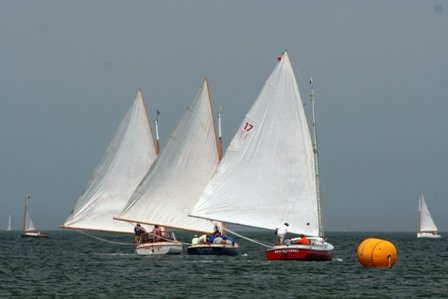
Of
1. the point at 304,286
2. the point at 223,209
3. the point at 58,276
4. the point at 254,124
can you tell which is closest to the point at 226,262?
the point at 223,209

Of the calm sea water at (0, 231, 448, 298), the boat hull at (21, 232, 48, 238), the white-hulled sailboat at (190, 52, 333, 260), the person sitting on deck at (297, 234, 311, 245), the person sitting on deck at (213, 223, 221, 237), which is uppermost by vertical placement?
the boat hull at (21, 232, 48, 238)

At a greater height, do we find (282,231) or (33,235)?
(33,235)

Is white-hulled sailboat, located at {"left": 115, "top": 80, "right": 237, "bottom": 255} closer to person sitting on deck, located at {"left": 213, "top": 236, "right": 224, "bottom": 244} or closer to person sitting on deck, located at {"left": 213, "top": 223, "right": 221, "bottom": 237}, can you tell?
person sitting on deck, located at {"left": 213, "top": 223, "right": 221, "bottom": 237}

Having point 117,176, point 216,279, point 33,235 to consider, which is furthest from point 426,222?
point 216,279

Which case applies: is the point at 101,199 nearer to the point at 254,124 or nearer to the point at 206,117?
the point at 206,117

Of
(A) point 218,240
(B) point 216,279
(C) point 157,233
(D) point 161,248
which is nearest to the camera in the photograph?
(B) point 216,279

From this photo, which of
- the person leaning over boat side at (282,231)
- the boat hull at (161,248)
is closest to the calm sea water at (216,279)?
the person leaning over boat side at (282,231)

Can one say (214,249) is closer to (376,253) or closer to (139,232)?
(139,232)

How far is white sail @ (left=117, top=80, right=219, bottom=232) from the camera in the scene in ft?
261

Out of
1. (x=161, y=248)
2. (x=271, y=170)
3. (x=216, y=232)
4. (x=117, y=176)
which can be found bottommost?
(x=161, y=248)

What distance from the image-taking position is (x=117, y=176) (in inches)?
3477

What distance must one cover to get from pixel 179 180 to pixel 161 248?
5071 mm

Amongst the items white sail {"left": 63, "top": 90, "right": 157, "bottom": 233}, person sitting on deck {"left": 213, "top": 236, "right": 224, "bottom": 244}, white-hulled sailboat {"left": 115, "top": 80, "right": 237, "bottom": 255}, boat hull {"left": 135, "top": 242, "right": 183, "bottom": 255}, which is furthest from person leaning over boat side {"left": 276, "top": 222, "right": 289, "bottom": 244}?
white sail {"left": 63, "top": 90, "right": 157, "bottom": 233}

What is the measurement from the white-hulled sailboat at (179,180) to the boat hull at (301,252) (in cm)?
1386
